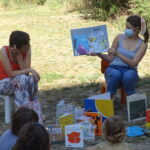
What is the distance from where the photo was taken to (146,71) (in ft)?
28.8

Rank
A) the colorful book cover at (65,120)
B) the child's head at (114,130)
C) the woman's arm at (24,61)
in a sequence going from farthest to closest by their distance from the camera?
the woman's arm at (24,61) → the colorful book cover at (65,120) → the child's head at (114,130)

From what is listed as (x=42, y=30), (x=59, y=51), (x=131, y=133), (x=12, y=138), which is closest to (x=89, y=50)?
(x=131, y=133)

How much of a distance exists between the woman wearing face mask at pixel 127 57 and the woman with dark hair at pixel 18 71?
37.4 inches

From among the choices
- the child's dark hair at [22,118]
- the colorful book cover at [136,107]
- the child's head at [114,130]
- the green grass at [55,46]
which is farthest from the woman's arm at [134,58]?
the child's dark hair at [22,118]

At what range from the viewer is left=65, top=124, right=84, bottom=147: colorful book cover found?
15.9ft

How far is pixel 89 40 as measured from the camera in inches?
235

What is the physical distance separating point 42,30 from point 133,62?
26.7ft

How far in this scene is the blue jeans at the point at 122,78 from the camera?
6.01 meters

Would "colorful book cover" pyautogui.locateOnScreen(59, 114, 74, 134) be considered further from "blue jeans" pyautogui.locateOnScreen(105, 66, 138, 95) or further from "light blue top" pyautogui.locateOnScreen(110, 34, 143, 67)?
"light blue top" pyautogui.locateOnScreen(110, 34, 143, 67)

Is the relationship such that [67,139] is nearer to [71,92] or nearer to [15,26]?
[71,92]

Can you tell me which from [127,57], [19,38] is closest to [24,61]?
[19,38]

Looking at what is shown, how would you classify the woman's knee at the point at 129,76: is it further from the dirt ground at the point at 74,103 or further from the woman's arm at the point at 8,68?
the woman's arm at the point at 8,68

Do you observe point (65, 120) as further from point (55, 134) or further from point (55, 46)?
point (55, 46)

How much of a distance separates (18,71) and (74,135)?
1.20m
